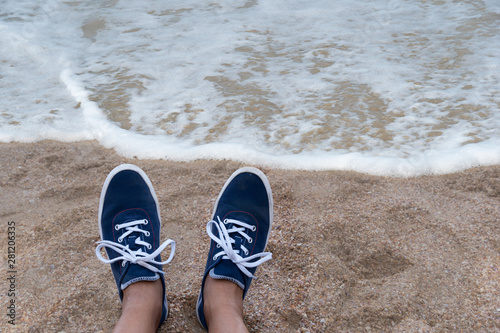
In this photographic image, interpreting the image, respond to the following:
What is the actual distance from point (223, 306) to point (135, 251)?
1.27 ft

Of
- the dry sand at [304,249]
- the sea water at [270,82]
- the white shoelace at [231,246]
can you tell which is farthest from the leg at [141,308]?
the sea water at [270,82]

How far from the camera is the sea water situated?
2363mm

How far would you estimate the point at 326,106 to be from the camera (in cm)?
273

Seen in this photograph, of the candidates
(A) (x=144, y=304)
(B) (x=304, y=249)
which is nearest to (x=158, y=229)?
(A) (x=144, y=304)

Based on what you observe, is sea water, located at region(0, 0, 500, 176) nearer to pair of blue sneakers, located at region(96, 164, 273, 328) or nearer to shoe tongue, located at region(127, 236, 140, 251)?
pair of blue sneakers, located at region(96, 164, 273, 328)

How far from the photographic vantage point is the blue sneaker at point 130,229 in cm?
140

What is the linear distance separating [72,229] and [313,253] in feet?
3.35

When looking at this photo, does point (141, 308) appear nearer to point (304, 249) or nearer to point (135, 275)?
point (135, 275)

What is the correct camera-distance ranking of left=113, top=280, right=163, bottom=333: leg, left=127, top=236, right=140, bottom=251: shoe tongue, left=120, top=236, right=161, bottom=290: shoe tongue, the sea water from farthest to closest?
the sea water, left=127, top=236, right=140, bottom=251: shoe tongue, left=120, top=236, right=161, bottom=290: shoe tongue, left=113, top=280, right=163, bottom=333: leg

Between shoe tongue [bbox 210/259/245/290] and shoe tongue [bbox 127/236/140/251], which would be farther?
shoe tongue [bbox 127/236/140/251]

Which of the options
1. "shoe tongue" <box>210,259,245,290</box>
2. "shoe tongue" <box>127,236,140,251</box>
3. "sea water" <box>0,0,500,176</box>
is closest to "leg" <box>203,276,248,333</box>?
"shoe tongue" <box>210,259,245,290</box>

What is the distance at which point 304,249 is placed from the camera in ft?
5.47

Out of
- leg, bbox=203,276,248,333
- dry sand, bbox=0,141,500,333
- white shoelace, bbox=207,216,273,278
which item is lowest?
dry sand, bbox=0,141,500,333

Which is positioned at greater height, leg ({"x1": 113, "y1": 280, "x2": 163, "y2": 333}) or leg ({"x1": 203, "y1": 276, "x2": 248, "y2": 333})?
leg ({"x1": 113, "y1": 280, "x2": 163, "y2": 333})
